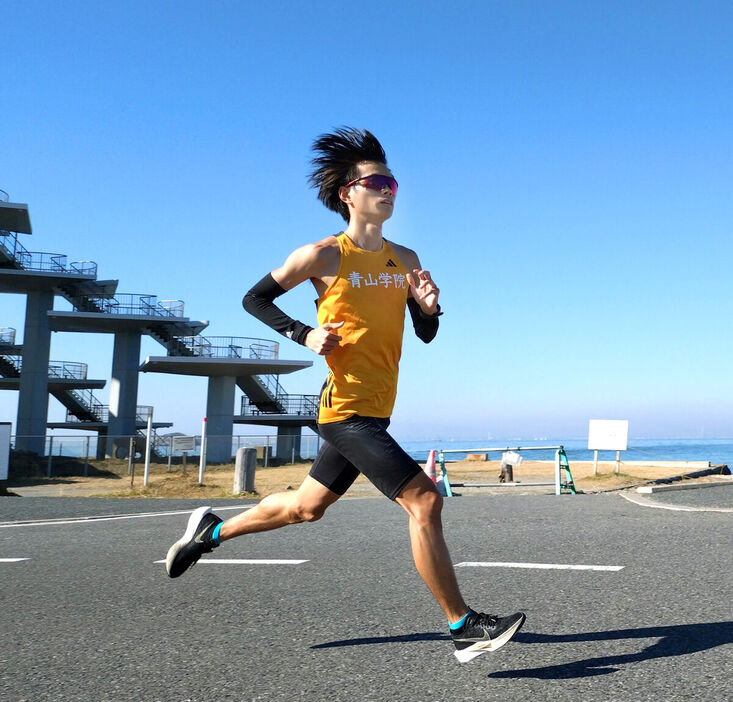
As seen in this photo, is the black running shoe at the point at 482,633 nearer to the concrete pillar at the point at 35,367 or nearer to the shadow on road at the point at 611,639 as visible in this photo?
the shadow on road at the point at 611,639

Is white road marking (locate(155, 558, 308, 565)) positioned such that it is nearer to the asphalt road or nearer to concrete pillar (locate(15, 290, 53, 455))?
the asphalt road

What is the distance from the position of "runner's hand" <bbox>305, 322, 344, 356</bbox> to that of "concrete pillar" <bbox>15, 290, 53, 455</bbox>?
138 feet

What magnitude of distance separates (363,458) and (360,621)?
995 mm

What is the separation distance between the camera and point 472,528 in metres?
7.96

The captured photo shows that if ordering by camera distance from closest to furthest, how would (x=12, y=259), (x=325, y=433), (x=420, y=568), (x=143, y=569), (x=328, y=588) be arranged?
(x=420, y=568) → (x=325, y=433) → (x=328, y=588) → (x=143, y=569) → (x=12, y=259)

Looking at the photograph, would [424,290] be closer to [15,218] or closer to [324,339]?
[324,339]

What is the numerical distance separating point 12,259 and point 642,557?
40.9 m

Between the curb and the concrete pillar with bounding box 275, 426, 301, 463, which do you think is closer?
the curb

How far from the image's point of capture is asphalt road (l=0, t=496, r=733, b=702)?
2.90 meters

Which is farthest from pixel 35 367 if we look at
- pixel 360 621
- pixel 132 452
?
pixel 360 621

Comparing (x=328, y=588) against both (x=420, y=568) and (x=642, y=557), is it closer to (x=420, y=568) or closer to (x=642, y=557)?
(x=420, y=568)

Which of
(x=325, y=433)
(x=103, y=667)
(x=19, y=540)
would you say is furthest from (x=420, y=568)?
(x=19, y=540)

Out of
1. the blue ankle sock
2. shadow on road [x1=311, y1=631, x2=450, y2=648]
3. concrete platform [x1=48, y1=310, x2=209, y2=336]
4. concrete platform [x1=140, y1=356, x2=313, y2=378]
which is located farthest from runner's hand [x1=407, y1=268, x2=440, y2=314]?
concrete platform [x1=48, y1=310, x2=209, y2=336]

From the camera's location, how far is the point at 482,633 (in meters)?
3.11
